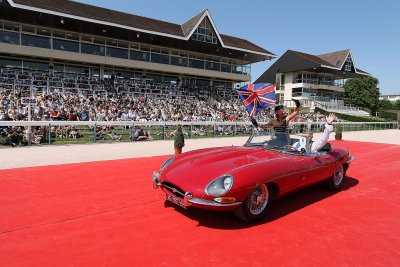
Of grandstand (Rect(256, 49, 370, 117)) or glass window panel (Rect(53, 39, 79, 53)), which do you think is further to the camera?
grandstand (Rect(256, 49, 370, 117))

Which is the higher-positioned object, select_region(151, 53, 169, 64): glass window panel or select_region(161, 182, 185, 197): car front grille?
select_region(151, 53, 169, 64): glass window panel

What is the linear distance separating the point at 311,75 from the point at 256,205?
54.4 metres

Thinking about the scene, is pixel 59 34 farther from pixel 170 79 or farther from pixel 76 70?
pixel 170 79

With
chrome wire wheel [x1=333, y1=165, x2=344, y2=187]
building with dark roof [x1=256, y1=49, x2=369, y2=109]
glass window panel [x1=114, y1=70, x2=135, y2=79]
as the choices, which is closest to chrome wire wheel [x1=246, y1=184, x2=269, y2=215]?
chrome wire wheel [x1=333, y1=165, x2=344, y2=187]

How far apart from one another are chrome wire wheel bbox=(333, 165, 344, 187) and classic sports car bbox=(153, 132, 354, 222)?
1.04 feet

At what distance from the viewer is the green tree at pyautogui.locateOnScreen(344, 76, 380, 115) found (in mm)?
54250

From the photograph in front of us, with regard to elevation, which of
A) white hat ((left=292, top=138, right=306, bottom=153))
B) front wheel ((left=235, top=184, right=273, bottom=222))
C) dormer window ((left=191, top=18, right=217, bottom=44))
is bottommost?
front wheel ((left=235, top=184, right=273, bottom=222))

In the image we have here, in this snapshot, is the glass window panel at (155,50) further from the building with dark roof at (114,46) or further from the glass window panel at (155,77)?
the glass window panel at (155,77)

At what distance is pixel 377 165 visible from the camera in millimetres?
9609

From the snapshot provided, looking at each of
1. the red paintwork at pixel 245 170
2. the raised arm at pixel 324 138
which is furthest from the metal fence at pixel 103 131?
the red paintwork at pixel 245 170

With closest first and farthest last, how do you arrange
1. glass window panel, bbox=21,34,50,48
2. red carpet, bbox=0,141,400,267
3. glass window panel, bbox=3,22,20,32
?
red carpet, bbox=0,141,400,267 → glass window panel, bbox=3,22,20,32 → glass window panel, bbox=21,34,50,48

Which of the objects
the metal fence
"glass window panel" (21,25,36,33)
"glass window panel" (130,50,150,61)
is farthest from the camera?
"glass window panel" (130,50,150,61)

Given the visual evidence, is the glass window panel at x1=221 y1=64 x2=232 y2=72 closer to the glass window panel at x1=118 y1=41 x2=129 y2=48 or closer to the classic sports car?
the glass window panel at x1=118 y1=41 x2=129 y2=48

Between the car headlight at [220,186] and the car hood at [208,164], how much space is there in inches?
3.5
